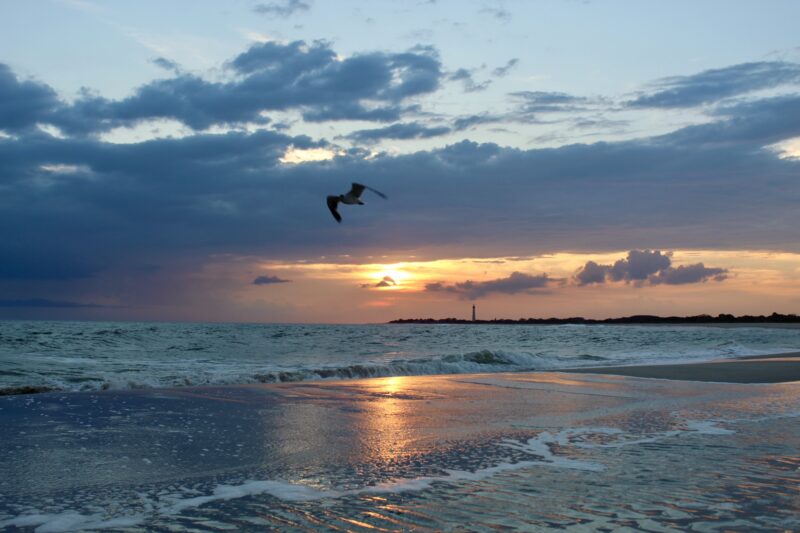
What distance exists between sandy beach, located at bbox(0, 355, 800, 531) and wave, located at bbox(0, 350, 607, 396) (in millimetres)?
2046

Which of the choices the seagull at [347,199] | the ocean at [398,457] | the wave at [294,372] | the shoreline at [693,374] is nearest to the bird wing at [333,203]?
the seagull at [347,199]

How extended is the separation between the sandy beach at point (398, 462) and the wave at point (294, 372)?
2046mm

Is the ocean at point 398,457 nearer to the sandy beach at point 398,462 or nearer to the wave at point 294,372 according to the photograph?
the sandy beach at point 398,462

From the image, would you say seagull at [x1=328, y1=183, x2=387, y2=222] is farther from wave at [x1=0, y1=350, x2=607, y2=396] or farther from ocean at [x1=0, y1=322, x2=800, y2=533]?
wave at [x1=0, y1=350, x2=607, y2=396]

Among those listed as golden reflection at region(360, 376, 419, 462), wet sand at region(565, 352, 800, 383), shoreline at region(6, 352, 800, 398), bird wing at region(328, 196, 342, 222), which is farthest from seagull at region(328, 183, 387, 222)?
wet sand at region(565, 352, 800, 383)

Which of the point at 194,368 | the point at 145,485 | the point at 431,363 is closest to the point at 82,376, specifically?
the point at 194,368

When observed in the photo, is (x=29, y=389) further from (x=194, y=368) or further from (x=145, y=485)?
(x=145, y=485)

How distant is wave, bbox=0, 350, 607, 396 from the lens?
14531 millimetres

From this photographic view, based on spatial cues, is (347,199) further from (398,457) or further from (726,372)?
(726,372)

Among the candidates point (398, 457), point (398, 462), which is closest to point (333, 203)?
point (398, 457)

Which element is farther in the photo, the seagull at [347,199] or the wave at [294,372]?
the wave at [294,372]

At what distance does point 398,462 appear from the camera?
6.89m

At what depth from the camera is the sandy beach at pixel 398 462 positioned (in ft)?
16.4

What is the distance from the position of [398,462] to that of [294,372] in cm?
1125
